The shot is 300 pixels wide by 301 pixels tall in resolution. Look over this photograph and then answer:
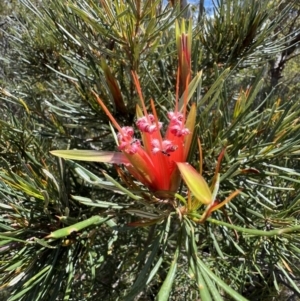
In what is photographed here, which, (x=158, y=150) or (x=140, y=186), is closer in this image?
(x=158, y=150)

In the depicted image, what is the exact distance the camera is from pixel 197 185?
41 cm

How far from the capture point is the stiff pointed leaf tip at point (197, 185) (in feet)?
1.27

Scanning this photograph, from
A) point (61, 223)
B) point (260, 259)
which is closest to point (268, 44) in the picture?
point (260, 259)

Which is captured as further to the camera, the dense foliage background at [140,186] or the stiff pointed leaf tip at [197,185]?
the dense foliage background at [140,186]

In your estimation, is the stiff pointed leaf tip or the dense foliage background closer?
the stiff pointed leaf tip

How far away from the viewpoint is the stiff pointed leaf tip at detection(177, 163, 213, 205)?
→ 386mm

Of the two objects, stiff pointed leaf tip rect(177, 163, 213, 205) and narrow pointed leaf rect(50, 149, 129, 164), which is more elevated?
narrow pointed leaf rect(50, 149, 129, 164)

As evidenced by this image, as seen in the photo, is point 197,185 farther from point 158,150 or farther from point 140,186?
point 140,186

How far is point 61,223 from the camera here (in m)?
0.59

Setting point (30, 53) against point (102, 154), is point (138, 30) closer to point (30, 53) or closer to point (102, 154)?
point (102, 154)

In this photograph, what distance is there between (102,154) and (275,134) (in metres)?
0.28

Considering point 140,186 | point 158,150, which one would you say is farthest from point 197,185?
point 140,186

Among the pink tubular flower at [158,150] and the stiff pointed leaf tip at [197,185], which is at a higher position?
the pink tubular flower at [158,150]

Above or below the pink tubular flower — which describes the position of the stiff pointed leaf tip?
below
